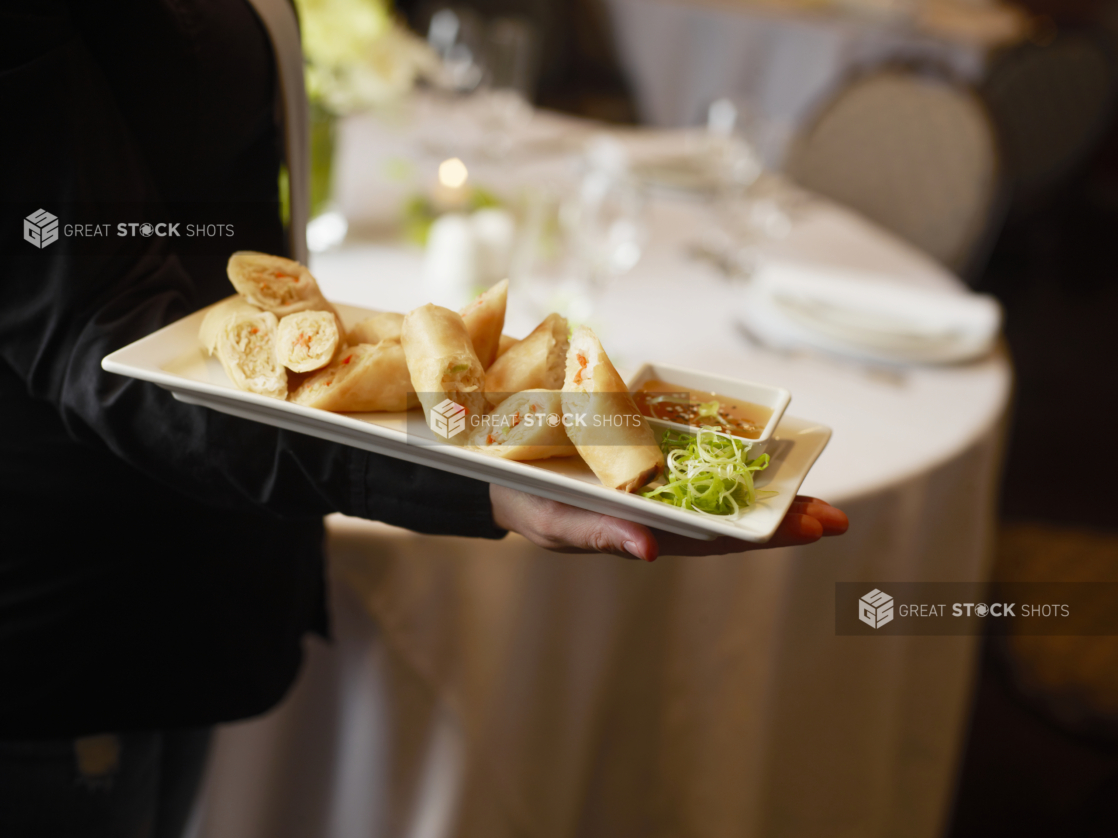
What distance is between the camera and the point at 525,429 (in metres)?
0.55

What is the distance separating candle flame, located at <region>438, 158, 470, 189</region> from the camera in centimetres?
154

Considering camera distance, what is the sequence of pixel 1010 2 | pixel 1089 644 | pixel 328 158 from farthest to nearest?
pixel 1010 2 → pixel 1089 644 → pixel 328 158

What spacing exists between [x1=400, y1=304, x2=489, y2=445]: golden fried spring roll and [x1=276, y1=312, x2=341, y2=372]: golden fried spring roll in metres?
0.05

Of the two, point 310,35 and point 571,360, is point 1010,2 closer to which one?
point 310,35

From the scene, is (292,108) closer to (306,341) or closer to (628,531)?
(306,341)

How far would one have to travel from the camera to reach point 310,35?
137 centimetres

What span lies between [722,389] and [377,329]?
258mm

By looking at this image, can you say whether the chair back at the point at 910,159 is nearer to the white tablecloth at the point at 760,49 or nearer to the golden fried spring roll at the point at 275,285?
the white tablecloth at the point at 760,49

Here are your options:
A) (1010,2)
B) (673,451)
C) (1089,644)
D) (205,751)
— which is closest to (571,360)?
(673,451)

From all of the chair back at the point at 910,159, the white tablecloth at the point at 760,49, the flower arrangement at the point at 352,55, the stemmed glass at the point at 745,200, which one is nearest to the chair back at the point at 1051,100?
the white tablecloth at the point at 760,49

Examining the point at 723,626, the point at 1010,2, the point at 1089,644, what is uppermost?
the point at 1010,2

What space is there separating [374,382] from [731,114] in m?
1.59

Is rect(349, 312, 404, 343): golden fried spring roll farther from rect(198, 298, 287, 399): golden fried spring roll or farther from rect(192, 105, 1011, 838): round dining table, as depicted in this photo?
rect(192, 105, 1011, 838): round dining table

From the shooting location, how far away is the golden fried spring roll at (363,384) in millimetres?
570
